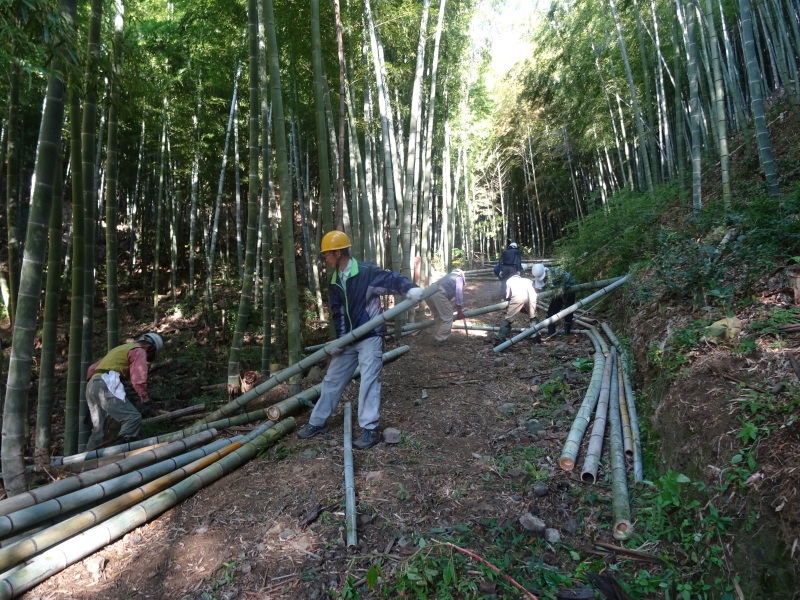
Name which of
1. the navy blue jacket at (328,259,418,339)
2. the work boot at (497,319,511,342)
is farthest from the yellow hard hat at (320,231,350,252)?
the work boot at (497,319,511,342)

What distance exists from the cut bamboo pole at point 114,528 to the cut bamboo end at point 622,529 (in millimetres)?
2396

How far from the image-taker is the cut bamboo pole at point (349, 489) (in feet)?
7.55

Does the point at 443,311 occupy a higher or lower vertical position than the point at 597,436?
higher

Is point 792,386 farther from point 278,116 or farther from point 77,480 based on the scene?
point 278,116

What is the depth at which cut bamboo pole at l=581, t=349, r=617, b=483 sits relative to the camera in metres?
2.61

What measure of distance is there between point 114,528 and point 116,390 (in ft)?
7.17

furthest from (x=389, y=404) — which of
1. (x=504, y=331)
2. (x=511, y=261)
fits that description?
(x=511, y=261)

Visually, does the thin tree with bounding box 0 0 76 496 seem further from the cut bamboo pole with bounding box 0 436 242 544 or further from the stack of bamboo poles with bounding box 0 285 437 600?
the cut bamboo pole with bounding box 0 436 242 544

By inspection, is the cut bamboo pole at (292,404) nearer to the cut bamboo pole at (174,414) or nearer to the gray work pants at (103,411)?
the gray work pants at (103,411)

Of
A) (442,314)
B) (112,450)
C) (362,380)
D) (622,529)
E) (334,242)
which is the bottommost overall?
(622,529)

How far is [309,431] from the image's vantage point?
11.5 feet

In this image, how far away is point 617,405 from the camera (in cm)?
337

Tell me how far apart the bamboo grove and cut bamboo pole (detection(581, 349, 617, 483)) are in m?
2.69

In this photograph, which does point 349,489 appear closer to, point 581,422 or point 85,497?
point 85,497
